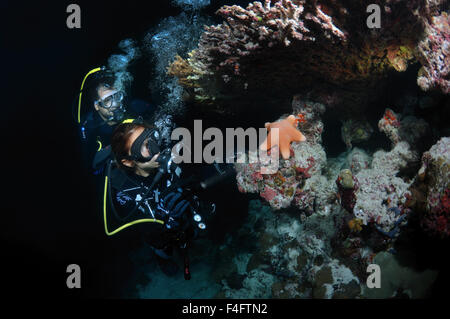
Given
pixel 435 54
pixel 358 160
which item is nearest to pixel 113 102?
pixel 358 160

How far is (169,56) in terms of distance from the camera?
8.20m

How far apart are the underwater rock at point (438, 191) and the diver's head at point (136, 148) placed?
3273 mm

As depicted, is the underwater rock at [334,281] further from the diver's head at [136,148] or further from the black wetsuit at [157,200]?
the diver's head at [136,148]

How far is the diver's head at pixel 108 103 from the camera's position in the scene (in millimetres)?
5617

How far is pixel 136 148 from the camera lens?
10.3 ft

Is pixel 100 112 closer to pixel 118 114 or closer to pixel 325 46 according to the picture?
pixel 118 114

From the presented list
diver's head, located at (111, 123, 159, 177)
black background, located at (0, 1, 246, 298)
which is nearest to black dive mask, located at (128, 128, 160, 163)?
diver's head, located at (111, 123, 159, 177)

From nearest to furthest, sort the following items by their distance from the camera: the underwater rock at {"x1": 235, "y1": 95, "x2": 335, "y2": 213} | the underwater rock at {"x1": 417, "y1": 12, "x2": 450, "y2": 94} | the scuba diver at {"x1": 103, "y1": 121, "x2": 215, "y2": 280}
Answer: the underwater rock at {"x1": 417, "y1": 12, "x2": 450, "y2": 94}
the scuba diver at {"x1": 103, "y1": 121, "x2": 215, "y2": 280}
the underwater rock at {"x1": 235, "y1": 95, "x2": 335, "y2": 213}

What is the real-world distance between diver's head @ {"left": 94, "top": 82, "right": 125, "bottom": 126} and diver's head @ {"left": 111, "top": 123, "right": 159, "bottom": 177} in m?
2.60

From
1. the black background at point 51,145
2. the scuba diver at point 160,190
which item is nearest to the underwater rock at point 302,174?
the scuba diver at point 160,190

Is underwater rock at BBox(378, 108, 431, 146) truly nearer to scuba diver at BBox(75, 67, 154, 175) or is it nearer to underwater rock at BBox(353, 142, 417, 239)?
underwater rock at BBox(353, 142, 417, 239)

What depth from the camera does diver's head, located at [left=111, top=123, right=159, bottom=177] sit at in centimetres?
317

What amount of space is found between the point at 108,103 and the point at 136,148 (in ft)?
10.5
